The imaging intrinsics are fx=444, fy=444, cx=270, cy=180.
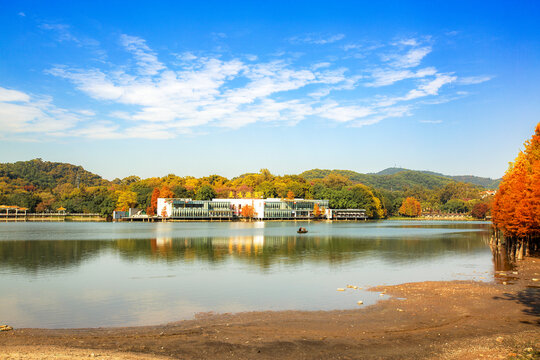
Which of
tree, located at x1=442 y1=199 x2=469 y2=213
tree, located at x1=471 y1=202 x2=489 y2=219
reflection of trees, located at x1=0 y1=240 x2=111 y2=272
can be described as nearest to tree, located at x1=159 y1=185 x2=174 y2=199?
reflection of trees, located at x1=0 y1=240 x2=111 y2=272

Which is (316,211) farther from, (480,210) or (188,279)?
(188,279)

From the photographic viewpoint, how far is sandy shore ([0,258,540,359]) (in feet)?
40.5

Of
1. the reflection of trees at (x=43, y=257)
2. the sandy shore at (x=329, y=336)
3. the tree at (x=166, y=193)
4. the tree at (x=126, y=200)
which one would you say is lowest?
the reflection of trees at (x=43, y=257)

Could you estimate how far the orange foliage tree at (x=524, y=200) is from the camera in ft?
111

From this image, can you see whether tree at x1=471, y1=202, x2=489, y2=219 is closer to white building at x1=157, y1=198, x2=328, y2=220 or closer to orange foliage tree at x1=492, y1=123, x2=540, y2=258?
white building at x1=157, y1=198, x2=328, y2=220

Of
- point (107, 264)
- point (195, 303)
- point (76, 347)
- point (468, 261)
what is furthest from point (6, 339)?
point (468, 261)

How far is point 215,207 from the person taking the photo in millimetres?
155875

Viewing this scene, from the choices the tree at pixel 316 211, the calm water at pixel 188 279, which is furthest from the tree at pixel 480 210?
the calm water at pixel 188 279

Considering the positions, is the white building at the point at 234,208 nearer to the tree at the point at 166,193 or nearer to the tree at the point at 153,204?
the tree at the point at 153,204

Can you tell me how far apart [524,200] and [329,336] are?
27376mm

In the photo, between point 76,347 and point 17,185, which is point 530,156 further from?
point 17,185

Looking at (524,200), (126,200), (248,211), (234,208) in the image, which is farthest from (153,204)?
(524,200)

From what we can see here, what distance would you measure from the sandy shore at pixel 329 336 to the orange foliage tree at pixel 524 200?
55.9ft

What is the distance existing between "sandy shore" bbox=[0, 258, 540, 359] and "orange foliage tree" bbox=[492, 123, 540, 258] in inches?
671
